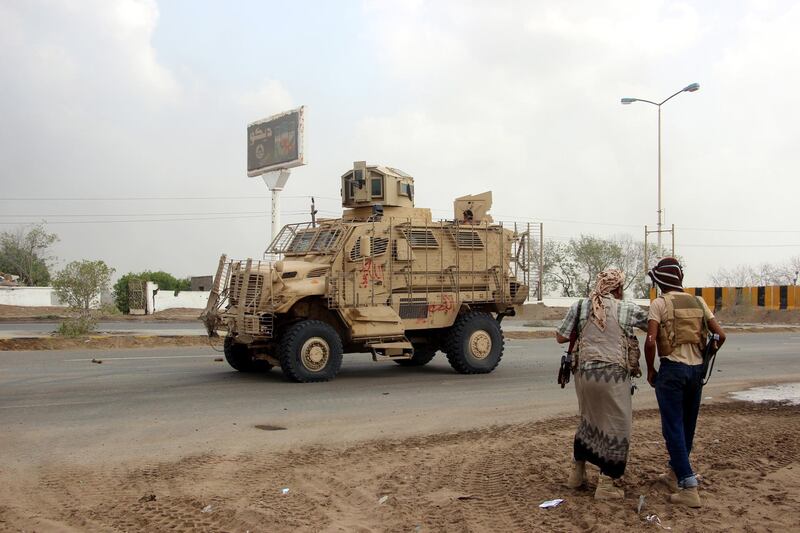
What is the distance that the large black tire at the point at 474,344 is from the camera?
1430 centimetres

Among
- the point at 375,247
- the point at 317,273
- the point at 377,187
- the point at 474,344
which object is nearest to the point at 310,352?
the point at 317,273

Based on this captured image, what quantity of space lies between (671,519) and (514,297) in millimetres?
9944

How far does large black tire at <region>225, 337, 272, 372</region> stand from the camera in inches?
551

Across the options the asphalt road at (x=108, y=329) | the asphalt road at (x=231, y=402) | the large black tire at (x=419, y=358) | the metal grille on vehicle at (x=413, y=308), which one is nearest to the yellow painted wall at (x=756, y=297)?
the asphalt road at (x=108, y=329)

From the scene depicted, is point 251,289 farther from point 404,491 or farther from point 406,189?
point 404,491

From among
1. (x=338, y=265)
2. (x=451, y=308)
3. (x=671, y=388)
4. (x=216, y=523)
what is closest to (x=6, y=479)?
(x=216, y=523)

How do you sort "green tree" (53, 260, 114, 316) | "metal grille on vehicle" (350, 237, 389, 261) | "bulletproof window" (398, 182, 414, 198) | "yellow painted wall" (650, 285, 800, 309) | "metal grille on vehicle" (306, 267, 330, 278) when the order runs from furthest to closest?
"yellow painted wall" (650, 285, 800, 309), "green tree" (53, 260, 114, 316), "bulletproof window" (398, 182, 414, 198), "metal grille on vehicle" (350, 237, 389, 261), "metal grille on vehicle" (306, 267, 330, 278)

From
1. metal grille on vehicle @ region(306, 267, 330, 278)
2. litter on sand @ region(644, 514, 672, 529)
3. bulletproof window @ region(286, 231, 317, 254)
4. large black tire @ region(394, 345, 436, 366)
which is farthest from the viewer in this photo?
large black tire @ region(394, 345, 436, 366)

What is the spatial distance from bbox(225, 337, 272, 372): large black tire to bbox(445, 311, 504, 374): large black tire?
10.9ft

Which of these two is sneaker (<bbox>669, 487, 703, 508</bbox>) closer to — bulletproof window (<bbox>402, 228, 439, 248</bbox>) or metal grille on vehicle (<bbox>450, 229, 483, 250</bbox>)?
bulletproof window (<bbox>402, 228, 439, 248</bbox>)

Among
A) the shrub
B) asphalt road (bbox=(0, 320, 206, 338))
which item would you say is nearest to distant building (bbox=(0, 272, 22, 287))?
asphalt road (bbox=(0, 320, 206, 338))

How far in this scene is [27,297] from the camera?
158 feet

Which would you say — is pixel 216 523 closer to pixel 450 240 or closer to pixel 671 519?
pixel 671 519

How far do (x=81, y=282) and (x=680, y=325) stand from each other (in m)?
18.8
